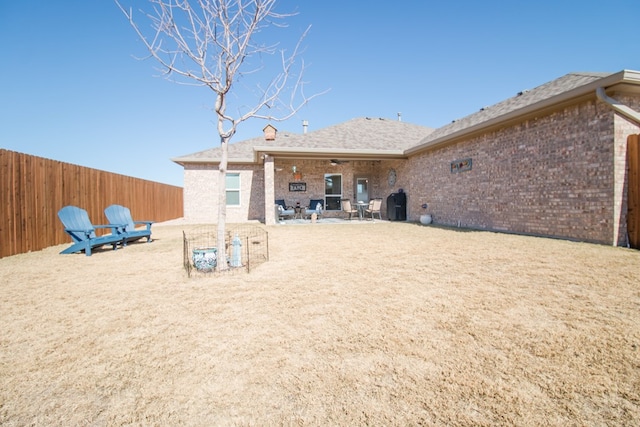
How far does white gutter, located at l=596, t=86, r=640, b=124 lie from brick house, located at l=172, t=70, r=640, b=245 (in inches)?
1.0

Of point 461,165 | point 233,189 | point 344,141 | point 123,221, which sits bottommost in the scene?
point 123,221

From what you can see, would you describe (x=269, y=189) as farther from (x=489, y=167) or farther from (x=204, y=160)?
(x=489, y=167)

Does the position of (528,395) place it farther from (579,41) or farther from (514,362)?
(579,41)

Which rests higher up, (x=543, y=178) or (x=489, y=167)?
(x=489, y=167)

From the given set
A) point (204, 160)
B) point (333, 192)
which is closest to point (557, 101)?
point (333, 192)

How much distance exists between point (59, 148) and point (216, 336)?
18.2 metres

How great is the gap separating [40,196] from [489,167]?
11.9 metres

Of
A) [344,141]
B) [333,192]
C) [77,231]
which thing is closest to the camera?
[77,231]

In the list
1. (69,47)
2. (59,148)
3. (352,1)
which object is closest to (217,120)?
(352,1)

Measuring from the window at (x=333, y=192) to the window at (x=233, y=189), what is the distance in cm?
468

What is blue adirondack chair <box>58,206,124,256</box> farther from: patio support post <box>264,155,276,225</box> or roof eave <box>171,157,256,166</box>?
roof eave <box>171,157,256,166</box>

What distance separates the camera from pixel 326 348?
1.90 m

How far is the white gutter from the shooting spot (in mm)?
5143

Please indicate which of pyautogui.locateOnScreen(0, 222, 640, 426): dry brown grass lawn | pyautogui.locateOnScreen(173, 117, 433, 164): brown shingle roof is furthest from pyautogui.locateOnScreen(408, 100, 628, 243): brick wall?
pyautogui.locateOnScreen(173, 117, 433, 164): brown shingle roof
